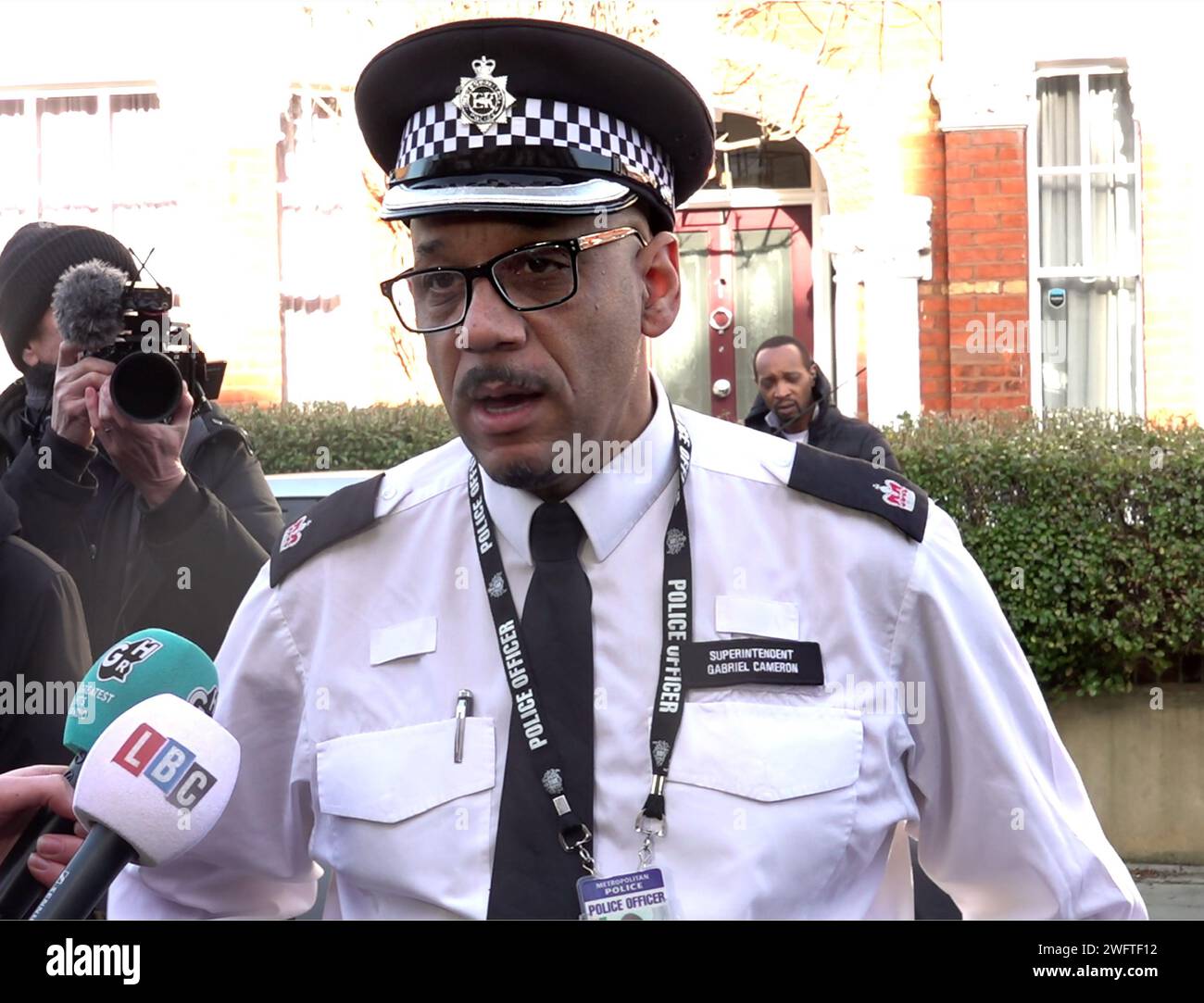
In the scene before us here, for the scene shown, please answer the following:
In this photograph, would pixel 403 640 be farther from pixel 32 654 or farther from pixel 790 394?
pixel 790 394

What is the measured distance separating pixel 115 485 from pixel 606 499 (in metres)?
1.63

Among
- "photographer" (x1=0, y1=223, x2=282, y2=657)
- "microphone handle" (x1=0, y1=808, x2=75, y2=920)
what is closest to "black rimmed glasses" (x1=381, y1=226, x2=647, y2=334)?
"microphone handle" (x1=0, y1=808, x2=75, y2=920)

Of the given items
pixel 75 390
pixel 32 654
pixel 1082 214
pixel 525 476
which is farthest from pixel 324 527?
pixel 1082 214

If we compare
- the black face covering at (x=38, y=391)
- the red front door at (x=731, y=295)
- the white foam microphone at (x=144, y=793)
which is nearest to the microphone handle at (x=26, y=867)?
the white foam microphone at (x=144, y=793)

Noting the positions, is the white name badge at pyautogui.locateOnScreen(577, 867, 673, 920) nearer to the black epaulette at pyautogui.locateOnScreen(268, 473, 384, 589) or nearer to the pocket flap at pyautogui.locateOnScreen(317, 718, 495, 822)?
the pocket flap at pyautogui.locateOnScreen(317, 718, 495, 822)

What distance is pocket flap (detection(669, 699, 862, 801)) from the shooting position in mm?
A: 1883

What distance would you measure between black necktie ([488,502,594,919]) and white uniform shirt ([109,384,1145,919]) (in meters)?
0.02

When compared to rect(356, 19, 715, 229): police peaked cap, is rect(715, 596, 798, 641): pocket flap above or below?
below

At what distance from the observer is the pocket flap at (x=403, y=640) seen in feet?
6.54

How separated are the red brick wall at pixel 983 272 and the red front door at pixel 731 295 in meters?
1.13

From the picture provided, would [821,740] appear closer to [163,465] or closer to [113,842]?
[113,842]

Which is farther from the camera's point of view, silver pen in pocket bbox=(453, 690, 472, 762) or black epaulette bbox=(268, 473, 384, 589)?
black epaulette bbox=(268, 473, 384, 589)

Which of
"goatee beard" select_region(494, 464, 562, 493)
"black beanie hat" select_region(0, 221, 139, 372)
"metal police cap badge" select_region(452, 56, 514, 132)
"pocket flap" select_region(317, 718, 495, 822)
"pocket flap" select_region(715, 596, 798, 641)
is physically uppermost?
"metal police cap badge" select_region(452, 56, 514, 132)

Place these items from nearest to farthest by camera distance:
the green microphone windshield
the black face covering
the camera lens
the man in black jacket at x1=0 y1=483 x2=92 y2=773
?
1. the green microphone windshield
2. the man in black jacket at x1=0 y1=483 x2=92 y2=773
3. the camera lens
4. the black face covering
